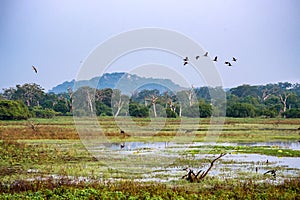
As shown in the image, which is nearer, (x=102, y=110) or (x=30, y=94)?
(x=102, y=110)

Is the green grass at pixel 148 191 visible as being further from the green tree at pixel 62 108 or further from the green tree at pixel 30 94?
the green tree at pixel 30 94

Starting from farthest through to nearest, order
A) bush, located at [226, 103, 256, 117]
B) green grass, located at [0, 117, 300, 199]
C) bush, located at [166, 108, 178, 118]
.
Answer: bush, located at [226, 103, 256, 117] → bush, located at [166, 108, 178, 118] → green grass, located at [0, 117, 300, 199]

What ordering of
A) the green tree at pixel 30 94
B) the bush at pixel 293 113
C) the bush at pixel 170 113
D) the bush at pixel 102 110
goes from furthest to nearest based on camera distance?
the green tree at pixel 30 94 < the bush at pixel 102 110 < the bush at pixel 293 113 < the bush at pixel 170 113

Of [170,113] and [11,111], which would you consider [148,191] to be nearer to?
[11,111]

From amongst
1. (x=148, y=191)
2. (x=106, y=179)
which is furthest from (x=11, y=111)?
(x=148, y=191)

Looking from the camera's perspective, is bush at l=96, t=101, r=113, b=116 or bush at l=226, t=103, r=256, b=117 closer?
bush at l=226, t=103, r=256, b=117

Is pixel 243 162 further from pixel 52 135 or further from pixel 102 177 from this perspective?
pixel 52 135

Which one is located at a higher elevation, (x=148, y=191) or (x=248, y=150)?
(x=248, y=150)

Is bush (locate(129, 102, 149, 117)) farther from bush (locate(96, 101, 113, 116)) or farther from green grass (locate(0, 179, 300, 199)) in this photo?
green grass (locate(0, 179, 300, 199))

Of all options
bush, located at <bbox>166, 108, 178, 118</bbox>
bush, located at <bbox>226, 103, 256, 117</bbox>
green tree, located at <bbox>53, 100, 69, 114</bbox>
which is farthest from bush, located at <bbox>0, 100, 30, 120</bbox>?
bush, located at <bbox>226, 103, 256, 117</bbox>

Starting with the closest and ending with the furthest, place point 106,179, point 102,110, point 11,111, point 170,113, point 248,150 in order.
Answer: point 106,179 → point 248,150 → point 11,111 → point 170,113 → point 102,110

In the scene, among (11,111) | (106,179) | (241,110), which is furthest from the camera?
(241,110)

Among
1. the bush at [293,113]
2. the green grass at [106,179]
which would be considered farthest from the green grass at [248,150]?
the bush at [293,113]

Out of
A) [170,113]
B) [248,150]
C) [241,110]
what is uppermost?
[241,110]
